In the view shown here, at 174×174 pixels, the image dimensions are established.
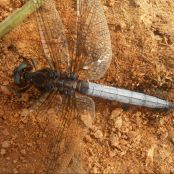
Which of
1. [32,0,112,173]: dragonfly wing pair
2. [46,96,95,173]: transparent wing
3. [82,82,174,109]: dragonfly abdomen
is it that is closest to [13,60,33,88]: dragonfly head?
[32,0,112,173]: dragonfly wing pair

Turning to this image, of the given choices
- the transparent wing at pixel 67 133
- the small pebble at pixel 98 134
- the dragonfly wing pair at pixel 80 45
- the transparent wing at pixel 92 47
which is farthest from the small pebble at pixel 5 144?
the transparent wing at pixel 92 47

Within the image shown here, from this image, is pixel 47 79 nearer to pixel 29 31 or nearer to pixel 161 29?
pixel 29 31

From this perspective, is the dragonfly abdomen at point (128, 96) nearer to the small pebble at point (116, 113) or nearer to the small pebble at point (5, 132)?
the small pebble at point (116, 113)

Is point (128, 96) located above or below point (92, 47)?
below

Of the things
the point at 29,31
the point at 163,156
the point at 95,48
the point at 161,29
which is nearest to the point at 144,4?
the point at 161,29

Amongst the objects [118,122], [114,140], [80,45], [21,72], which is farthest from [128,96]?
[21,72]

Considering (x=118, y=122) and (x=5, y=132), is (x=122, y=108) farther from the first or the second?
(x=5, y=132)
